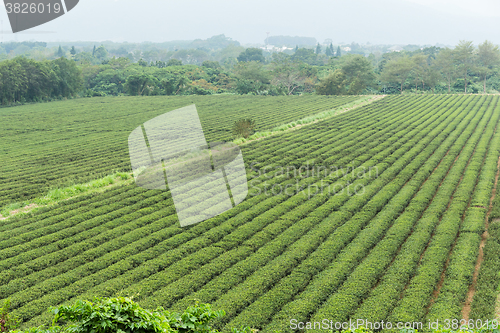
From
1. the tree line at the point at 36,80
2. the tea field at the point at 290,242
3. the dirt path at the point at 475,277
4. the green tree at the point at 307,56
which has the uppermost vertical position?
the green tree at the point at 307,56

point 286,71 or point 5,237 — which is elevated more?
point 286,71

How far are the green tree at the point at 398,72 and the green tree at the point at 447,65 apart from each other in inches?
264

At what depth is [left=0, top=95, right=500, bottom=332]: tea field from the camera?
34.6 ft

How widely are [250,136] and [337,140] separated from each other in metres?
8.61

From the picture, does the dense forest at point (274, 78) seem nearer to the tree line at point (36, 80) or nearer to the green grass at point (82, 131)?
the tree line at point (36, 80)

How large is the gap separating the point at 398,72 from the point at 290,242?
80.8 m

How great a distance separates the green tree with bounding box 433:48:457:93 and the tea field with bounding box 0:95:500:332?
63.6m

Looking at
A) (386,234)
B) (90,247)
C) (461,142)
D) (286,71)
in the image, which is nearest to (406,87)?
(286,71)

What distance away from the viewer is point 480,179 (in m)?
20.8

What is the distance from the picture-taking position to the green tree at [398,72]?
271 ft

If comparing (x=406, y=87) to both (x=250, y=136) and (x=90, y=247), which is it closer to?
(x=250, y=136)

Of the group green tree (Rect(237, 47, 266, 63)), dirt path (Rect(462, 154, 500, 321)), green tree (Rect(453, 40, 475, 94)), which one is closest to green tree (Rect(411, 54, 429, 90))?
green tree (Rect(453, 40, 475, 94))

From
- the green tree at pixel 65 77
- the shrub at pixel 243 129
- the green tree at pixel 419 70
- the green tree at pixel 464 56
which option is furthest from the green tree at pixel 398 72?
the green tree at pixel 65 77

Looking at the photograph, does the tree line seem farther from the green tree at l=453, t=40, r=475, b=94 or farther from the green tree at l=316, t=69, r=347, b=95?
the green tree at l=453, t=40, r=475, b=94
